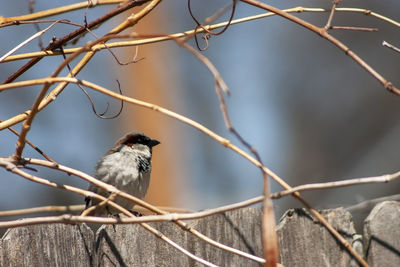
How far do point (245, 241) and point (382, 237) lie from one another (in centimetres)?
43

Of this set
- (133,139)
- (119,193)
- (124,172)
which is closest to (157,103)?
(133,139)

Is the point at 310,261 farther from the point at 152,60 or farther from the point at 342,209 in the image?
the point at 152,60

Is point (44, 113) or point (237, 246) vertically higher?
point (44, 113)

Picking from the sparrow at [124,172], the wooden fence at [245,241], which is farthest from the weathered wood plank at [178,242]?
the sparrow at [124,172]

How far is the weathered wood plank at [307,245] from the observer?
6.79ft

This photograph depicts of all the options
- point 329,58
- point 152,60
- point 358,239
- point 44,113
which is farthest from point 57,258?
point 329,58

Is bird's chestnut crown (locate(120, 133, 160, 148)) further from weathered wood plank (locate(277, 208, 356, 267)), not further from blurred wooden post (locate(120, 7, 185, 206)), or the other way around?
blurred wooden post (locate(120, 7, 185, 206))

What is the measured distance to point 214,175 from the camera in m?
7.61

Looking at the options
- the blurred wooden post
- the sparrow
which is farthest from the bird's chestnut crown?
the blurred wooden post

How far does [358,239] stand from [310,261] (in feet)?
0.57

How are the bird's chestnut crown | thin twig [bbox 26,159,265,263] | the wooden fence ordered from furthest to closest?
the bird's chestnut crown → the wooden fence → thin twig [bbox 26,159,265,263]

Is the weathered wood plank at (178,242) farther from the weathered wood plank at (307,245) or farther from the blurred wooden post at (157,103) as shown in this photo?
the blurred wooden post at (157,103)

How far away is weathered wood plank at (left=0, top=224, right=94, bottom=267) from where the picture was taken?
6.13ft

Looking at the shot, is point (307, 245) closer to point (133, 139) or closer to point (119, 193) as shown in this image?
point (119, 193)
